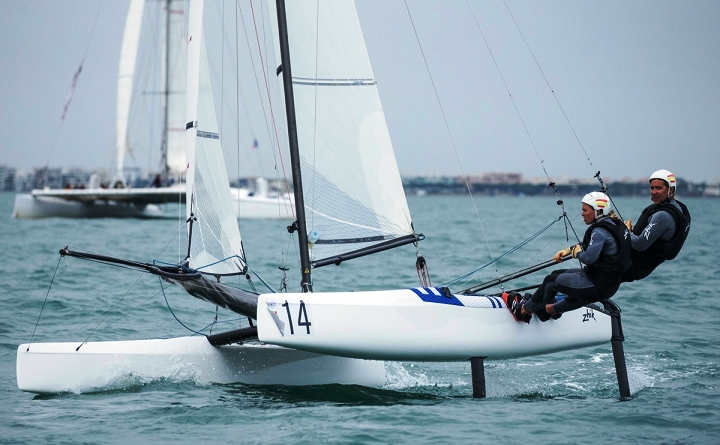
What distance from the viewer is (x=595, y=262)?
6645mm

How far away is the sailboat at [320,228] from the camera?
701cm

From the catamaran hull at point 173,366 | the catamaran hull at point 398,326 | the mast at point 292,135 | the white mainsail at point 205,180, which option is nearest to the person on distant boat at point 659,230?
the catamaran hull at point 398,326

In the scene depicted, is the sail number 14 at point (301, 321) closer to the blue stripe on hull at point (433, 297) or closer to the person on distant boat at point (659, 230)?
the blue stripe on hull at point (433, 297)

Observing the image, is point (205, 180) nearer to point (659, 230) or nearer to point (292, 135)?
point (292, 135)

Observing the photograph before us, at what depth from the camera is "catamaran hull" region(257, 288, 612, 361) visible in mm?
6508

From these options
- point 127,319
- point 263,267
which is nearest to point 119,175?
point 263,267

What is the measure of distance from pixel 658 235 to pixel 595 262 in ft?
1.78

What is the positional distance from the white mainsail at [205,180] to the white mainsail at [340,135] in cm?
82

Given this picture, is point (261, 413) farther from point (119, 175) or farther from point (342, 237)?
point (119, 175)

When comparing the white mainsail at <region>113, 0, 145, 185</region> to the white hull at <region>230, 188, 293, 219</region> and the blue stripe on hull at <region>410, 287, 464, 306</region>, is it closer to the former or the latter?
the white hull at <region>230, 188, 293, 219</region>

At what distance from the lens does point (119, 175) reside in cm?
3516

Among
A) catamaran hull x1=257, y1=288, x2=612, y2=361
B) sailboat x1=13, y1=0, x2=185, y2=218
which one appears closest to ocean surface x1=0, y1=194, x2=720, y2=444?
catamaran hull x1=257, y1=288, x2=612, y2=361

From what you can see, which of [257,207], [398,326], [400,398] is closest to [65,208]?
[257,207]

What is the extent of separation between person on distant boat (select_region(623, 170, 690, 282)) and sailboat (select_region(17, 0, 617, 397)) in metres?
0.60
